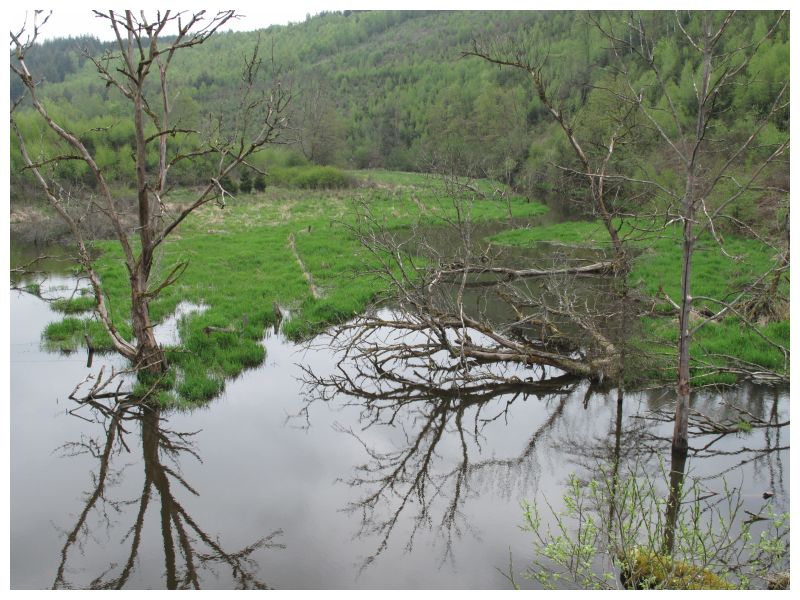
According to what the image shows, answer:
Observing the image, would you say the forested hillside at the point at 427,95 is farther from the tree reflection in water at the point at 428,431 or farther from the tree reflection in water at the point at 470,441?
the tree reflection in water at the point at 470,441

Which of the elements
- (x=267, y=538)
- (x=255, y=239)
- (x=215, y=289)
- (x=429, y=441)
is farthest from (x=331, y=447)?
(x=255, y=239)

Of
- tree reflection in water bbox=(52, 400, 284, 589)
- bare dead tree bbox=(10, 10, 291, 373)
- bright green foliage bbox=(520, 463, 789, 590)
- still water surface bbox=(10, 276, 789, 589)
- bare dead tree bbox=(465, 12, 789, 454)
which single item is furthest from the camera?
bare dead tree bbox=(10, 10, 291, 373)

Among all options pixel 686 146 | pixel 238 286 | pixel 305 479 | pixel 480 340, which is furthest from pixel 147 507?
pixel 238 286

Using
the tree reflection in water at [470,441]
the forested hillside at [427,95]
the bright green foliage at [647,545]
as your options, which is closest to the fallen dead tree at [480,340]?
the tree reflection in water at [470,441]

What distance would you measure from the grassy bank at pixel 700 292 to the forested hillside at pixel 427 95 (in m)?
2.61

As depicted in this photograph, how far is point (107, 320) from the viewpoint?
10141mm

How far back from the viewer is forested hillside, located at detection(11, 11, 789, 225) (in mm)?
26641

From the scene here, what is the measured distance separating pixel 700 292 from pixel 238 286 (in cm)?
1099

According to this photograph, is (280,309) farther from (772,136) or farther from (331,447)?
(772,136)

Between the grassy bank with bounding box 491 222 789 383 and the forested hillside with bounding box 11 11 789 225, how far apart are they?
2.61 metres

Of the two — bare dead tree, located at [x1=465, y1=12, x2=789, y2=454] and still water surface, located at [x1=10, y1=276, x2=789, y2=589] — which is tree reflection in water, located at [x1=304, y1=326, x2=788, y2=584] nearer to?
still water surface, located at [x1=10, y1=276, x2=789, y2=589]

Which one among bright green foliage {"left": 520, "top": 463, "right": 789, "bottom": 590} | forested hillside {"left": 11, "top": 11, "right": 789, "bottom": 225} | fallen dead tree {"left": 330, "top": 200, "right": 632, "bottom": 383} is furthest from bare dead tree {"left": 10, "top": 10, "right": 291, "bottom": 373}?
bright green foliage {"left": 520, "top": 463, "right": 789, "bottom": 590}

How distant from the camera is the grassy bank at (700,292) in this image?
10.1 m

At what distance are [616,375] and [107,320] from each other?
25.6ft
